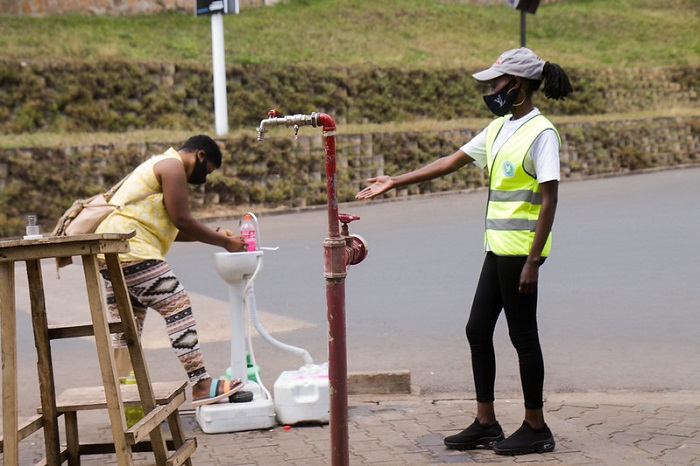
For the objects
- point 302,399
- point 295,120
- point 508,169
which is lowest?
point 302,399

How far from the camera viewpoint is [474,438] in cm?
529

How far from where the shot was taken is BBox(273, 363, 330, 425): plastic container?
5820 mm

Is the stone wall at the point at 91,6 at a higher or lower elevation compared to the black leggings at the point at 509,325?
higher

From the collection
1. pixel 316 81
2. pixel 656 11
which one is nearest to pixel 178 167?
pixel 316 81

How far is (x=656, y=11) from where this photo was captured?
40219 millimetres

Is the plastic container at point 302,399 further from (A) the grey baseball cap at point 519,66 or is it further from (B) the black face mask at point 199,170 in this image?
(A) the grey baseball cap at point 519,66

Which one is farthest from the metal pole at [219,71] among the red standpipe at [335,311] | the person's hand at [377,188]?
the red standpipe at [335,311]

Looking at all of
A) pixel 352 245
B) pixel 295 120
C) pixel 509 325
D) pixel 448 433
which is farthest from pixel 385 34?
pixel 295 120

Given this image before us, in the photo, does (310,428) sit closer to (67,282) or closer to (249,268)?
(249,268)

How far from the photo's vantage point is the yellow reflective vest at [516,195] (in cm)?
508

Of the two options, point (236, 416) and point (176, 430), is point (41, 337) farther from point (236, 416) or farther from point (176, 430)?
point (236, 416)

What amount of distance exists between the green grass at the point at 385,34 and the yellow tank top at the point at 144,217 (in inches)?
617

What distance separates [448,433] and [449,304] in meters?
3.97

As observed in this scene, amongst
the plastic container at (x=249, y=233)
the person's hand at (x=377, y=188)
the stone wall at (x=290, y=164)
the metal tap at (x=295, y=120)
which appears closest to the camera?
the metal tap at (x=295, y=120)
